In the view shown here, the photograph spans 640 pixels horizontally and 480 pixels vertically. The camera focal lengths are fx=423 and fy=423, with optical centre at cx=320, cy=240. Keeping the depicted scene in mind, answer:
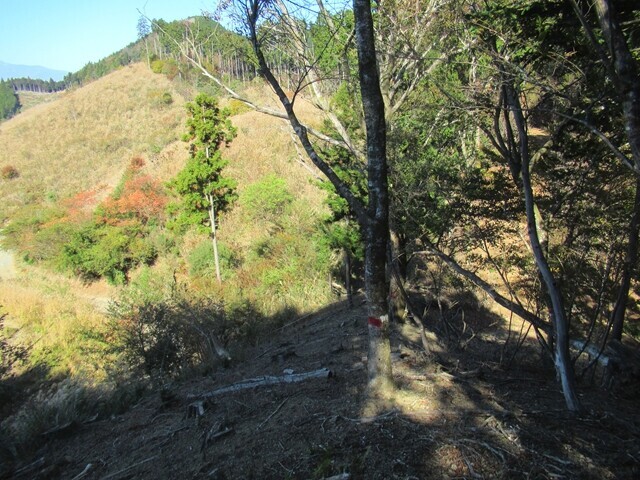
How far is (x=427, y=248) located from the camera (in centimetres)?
668

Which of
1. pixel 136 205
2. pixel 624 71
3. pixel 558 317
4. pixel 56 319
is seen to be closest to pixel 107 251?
pixel 136 205

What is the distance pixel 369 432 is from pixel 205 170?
17.7m

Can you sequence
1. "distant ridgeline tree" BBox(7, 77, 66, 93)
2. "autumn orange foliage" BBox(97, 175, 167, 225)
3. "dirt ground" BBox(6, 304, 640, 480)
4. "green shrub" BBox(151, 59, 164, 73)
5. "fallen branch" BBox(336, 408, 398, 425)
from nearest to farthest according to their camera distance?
"dirt ground" BBox(6, 304, 640, 480), "fallen branch" BBox(336, 408, 398, 425), "autumn orange foliage" BBox(97, 175, 167, 225), "green shrub" BBox(151, 59, 164, 73), "distant ridgeline tree" BBox(7, 77, 66, 93)

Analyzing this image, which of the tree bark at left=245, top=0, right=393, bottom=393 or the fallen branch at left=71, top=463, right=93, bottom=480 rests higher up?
the tree bark at left=245, top=0, right=393, bottom=393

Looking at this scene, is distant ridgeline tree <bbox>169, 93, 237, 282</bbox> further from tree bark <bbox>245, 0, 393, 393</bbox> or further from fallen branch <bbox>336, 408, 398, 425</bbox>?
fallen branch <bbox>336, 408, 398, 425</bbox>

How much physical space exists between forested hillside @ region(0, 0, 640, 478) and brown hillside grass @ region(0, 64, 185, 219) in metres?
22.5

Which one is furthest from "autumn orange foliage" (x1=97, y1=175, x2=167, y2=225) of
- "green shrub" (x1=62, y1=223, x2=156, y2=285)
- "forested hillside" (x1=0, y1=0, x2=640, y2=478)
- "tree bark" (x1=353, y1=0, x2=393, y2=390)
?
"tree bark" (x1=353, y1=0, x2=393, y2=390)

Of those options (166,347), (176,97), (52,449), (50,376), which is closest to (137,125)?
(176,97)

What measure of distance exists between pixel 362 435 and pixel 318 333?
6736 mm

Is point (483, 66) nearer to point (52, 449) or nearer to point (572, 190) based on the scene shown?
point (572, 190)

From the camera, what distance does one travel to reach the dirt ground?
10.6 feet

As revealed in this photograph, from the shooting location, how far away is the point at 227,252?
21.8m

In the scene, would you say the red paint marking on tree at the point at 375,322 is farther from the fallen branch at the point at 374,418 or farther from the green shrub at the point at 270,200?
the green shrub at the point at 270,200

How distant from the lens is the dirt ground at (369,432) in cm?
322
